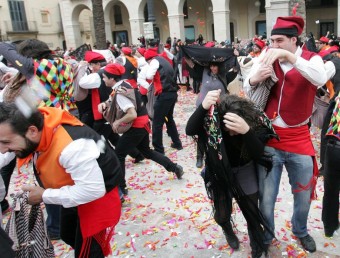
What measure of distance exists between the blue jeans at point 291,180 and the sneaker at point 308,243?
188 mm

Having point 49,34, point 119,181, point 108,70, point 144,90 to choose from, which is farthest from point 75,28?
point 119,181

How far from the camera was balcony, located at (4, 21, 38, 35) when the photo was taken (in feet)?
107

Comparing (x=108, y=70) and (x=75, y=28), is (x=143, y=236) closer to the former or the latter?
(x=108, y=70)

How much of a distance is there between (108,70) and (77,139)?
2.30 metres

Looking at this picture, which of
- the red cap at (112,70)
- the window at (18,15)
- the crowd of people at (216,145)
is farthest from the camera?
the window at (18,15)

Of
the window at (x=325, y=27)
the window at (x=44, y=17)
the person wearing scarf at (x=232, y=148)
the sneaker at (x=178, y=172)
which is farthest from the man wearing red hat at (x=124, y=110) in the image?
the window at (x=44, y=17)

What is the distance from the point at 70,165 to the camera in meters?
2.02

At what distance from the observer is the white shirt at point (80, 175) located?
202 centimetres

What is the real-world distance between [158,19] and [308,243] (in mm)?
32697

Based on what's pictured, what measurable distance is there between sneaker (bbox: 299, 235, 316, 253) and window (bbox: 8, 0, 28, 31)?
35586 millimetres

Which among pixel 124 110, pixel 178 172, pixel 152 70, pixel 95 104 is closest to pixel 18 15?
pixel 152 70

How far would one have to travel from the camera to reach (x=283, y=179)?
187 inches

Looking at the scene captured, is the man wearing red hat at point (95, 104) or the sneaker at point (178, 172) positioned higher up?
the man wearing red hat at point (95, 104)

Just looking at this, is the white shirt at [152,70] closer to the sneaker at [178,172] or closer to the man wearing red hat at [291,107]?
the sneaker at [178,172]
